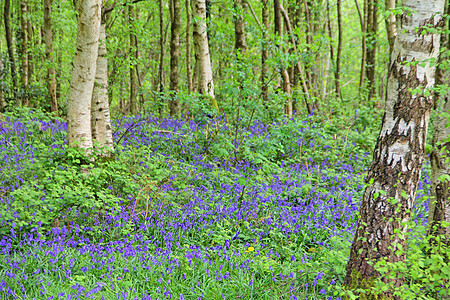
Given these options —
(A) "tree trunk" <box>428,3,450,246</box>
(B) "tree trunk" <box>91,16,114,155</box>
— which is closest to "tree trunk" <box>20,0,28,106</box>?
(B) "tree trunk" <box>91,16,114,155</box>

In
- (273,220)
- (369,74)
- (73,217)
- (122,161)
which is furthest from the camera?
(369,74)

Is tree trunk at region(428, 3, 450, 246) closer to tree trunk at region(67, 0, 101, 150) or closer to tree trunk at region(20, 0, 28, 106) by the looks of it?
tree trunk at region(67, 0, 101, 150)

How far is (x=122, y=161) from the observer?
19.4 feet

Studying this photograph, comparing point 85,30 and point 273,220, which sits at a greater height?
point 85,30

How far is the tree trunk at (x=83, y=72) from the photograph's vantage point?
5.09 metres

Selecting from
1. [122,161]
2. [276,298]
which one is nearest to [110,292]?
[276,298]

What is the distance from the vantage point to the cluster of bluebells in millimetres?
3209

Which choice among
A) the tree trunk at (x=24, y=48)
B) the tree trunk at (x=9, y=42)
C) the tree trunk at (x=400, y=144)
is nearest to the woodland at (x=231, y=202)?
the tree trunk at (x=400, y=144)

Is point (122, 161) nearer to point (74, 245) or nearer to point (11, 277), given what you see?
point (74, 245)

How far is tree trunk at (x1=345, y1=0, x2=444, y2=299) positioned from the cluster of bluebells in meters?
0.60

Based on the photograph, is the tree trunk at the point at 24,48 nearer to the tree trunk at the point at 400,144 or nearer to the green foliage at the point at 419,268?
the tree trunk at the point at 400,144

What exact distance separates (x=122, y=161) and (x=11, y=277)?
3.00m

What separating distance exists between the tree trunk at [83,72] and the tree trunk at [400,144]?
170 inches

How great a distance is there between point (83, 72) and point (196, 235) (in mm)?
3126
